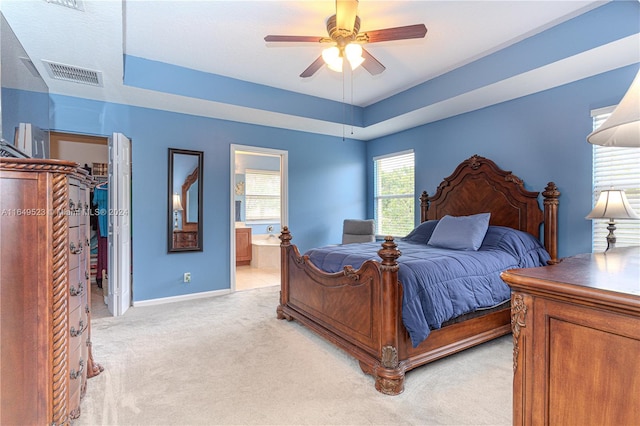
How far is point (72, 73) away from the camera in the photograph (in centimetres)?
306

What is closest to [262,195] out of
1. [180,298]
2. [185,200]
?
[185,200]

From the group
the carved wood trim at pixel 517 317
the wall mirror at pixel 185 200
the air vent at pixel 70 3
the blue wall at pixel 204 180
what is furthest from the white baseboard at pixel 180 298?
the carved wood trim at pixel 517 317

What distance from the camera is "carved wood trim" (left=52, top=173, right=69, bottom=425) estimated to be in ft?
4.67

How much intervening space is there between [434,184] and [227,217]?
3.01 metres

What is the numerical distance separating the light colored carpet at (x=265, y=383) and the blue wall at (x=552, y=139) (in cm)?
150

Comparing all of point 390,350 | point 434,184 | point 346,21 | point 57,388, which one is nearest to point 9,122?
point 57,388

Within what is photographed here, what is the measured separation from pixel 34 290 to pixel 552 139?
4295 mm

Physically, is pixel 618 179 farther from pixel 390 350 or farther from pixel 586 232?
pixel 390 350

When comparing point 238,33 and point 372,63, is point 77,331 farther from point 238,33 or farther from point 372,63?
point 372,63

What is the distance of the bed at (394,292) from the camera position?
6.83 ft

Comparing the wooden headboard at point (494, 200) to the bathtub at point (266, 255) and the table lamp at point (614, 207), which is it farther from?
the bathtub at point (266, 255)

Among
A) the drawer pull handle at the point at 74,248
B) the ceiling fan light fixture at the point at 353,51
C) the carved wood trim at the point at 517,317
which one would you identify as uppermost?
the ceiling fan light fixture at the point at 353,51

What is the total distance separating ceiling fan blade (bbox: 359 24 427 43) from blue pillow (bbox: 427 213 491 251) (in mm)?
1879

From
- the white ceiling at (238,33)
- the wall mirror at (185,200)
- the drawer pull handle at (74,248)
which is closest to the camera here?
the drawer pull handle at (74,248)
